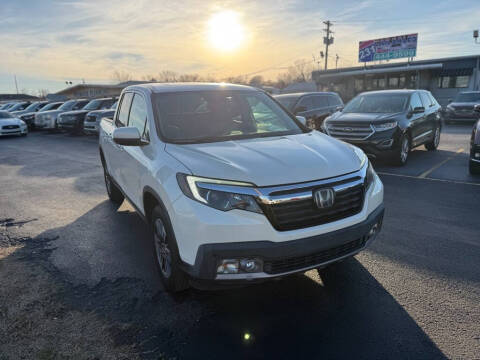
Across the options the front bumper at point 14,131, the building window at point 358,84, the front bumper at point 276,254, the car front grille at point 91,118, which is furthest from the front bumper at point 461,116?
the front bumper at point 14,131

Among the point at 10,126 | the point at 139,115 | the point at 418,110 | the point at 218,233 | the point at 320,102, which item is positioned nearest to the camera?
the point at 218,233

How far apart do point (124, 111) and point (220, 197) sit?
2920 millimetres

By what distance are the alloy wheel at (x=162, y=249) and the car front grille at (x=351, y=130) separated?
6459 mm

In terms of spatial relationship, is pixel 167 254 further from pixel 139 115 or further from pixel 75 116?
pixel 75 116

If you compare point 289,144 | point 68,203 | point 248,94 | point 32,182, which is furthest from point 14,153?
point 289,144

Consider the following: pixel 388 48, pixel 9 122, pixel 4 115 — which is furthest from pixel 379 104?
pixel 388 48

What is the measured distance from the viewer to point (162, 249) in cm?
323

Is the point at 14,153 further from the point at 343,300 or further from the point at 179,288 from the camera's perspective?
the point at 343,300

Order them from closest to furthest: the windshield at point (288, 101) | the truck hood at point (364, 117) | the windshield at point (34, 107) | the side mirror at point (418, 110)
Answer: the truck hood at point (364, 117), the side mirror at point (418, 110), the windshield at point (288, 101), the windshield at point (34, 107)

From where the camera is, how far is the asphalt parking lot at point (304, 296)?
8.52ft

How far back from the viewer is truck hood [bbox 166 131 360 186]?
2620 mm

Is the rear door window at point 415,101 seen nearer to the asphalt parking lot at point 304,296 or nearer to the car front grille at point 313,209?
the asphalt parking lot at point 304,296

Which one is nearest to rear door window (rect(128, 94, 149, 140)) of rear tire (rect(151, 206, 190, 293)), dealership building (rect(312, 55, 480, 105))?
rear tire (rect(151, 206, 190, 293))

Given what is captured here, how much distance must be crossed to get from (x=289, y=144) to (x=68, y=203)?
461cm
